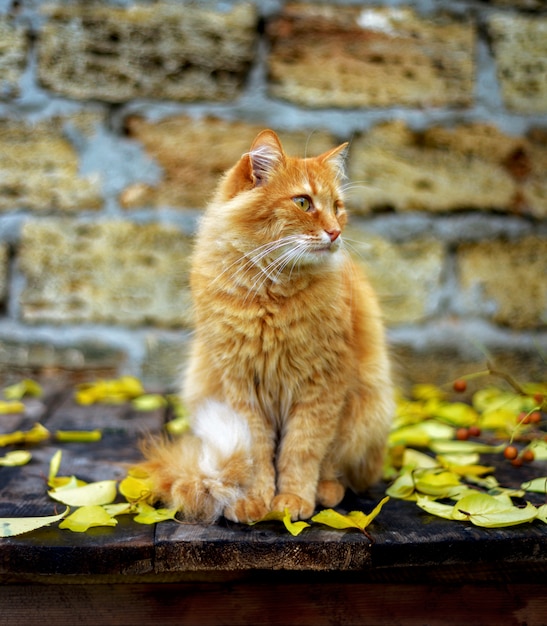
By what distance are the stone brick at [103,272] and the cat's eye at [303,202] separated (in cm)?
109

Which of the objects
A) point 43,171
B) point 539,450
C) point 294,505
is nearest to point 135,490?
point 294,505

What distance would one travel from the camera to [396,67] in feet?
7.54

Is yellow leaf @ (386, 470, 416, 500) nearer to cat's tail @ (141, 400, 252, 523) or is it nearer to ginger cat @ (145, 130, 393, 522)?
ginger cat @ (145, 130, 393, 522)

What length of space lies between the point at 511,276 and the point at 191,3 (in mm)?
1468

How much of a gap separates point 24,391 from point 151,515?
112 centimetres

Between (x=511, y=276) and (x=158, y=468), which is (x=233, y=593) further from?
(x=511, y=276)

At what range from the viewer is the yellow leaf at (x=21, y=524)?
1.15 metres

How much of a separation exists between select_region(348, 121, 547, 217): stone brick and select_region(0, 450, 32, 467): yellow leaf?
136 cm

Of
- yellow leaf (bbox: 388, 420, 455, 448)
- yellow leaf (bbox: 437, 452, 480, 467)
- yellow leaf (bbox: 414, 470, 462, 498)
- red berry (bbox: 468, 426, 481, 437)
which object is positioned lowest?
yellow leaf (bbox: 388, 420, 455, 448)

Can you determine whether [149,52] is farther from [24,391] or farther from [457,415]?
[457,415]

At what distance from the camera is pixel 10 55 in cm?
220

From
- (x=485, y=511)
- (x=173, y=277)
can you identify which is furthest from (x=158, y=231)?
(x=485, y=511)

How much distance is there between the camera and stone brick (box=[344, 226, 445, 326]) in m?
2.32

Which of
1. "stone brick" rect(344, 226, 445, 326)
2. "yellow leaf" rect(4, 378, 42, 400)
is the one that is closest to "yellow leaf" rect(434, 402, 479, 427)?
"stone brick" rect(344, 226, 445, 326)
